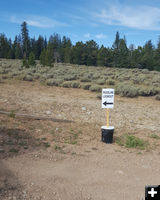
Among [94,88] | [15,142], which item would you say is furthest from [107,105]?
[94,88]

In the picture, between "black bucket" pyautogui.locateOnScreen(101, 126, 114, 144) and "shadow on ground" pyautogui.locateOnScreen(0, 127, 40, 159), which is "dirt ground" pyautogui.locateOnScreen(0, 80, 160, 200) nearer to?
"shadow on ground" pyautogui.locateOnScreen(0, 127, 40, 159)

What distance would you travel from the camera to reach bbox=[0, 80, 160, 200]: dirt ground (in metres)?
4.00

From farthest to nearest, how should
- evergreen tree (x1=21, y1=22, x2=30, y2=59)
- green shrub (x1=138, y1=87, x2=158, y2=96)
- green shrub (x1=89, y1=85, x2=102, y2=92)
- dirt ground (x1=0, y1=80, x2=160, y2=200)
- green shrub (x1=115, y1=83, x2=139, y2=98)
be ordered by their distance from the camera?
evergreen tree (x1=21, y1=22, x2=30, y2=59)
green shrub (x1=89, y1=85, x2=102, y2=92)
green shrub (x1=138, y1=87, x2=158, y2=96)
green shrub (x1=115, y1=83, x2=139, y2=98)
dirt ground (x1=0, y1=80, x2=160, y2=200)

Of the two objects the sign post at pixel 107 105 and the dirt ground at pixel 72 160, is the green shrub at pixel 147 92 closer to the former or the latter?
the dirt ground at pixel 72 160

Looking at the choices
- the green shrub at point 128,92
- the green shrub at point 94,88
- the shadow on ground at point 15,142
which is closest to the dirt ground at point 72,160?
the shadow on ground at point 15,142

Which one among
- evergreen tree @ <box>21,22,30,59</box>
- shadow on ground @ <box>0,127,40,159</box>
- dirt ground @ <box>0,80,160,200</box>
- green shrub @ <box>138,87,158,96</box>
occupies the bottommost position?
dirt ground @ <box>0,80,160,200</box>

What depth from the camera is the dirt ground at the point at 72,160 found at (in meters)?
4.00

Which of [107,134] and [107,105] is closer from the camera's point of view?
[107,134]

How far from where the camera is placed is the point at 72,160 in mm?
5348

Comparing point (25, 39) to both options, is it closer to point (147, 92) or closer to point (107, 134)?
point (147, 92)

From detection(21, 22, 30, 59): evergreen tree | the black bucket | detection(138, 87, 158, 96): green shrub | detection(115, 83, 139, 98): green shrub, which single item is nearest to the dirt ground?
the black bucket

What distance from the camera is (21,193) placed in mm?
3795

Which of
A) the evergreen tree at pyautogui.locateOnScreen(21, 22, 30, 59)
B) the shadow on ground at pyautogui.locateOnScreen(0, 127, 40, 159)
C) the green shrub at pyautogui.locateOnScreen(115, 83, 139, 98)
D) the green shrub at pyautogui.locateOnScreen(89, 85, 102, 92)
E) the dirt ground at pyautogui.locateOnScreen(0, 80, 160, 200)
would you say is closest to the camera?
the dirt ground at pyautogui.locateOnScreen(0, 80, 160, 200)

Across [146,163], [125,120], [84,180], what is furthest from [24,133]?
[125,120]
